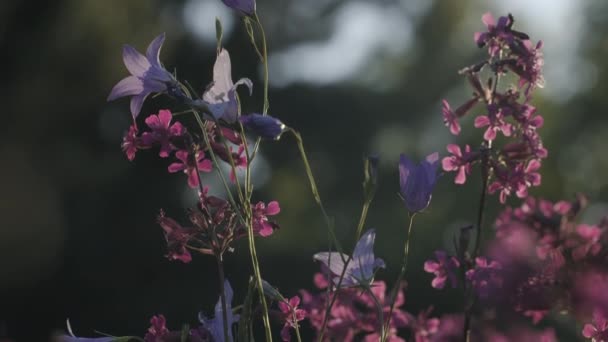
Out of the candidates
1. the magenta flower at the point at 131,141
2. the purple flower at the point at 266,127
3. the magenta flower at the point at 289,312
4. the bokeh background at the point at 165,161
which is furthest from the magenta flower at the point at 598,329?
the bokeh background at the point at 165,161

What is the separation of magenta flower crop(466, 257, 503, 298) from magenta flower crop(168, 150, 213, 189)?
422 millimetres

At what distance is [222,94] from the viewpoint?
1.33m

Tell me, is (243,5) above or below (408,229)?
above

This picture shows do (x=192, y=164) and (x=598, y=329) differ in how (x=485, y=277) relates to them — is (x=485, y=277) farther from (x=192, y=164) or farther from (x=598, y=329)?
(x=192, y=164)

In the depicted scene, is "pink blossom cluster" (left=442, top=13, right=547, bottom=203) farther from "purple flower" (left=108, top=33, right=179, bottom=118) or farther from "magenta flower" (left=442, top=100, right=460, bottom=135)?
"purple flower" (left=108, top=33, right=179, bottom=118)

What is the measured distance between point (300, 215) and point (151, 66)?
45.7 feet

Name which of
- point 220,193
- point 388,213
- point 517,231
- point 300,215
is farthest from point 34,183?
point 517,231

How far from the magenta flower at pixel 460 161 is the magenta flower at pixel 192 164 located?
40cm

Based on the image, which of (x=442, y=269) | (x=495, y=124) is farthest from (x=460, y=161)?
(x=442, y=269)

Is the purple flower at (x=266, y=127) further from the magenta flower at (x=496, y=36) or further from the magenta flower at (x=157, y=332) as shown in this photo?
the magenta flower at (x=496, y=36)

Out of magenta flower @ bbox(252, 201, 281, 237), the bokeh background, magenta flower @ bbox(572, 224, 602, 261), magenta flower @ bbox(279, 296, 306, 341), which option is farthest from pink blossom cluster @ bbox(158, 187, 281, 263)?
the bokeh background

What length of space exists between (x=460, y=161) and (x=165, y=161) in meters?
10.0

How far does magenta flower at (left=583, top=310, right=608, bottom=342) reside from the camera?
1.51 m

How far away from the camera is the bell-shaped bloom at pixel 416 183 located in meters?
1.37
